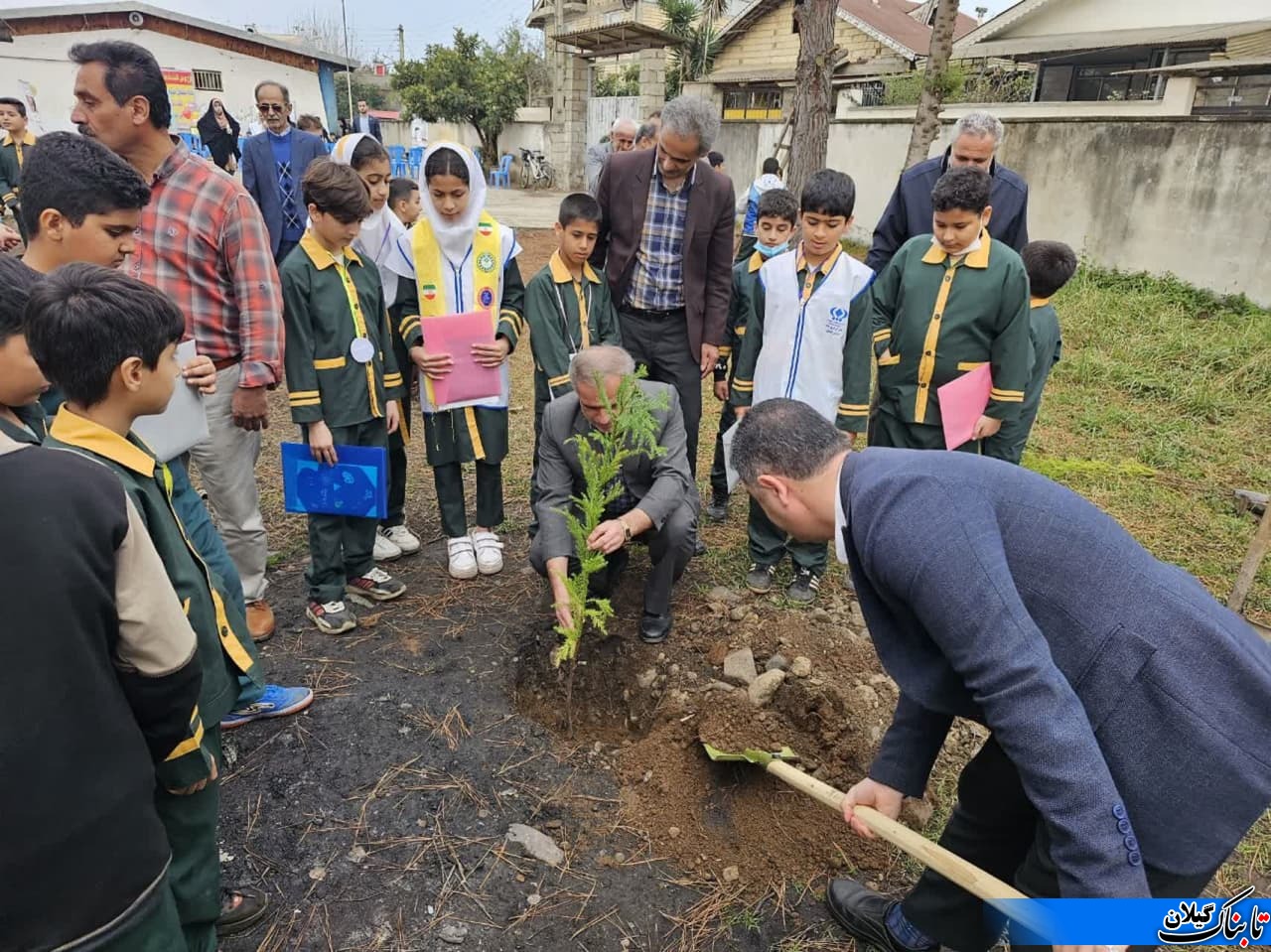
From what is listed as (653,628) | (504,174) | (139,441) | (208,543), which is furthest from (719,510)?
(504,174)

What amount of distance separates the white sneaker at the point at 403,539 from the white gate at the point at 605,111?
21842 millimetres

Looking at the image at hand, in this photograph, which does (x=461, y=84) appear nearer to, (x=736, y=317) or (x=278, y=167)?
(x=278, y=167)

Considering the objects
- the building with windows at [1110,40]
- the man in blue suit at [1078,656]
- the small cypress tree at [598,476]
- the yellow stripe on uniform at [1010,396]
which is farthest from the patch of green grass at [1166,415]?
the building with windows at [1110,40]

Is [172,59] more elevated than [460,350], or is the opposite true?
[172,59]

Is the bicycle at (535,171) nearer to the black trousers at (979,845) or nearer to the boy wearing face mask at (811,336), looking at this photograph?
the boy wearing face mask at (811,336)

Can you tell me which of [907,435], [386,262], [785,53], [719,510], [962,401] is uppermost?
[785,53]

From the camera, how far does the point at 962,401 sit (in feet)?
11.3

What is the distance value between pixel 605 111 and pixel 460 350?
2349 centimetres

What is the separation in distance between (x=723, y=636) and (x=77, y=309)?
104 inches

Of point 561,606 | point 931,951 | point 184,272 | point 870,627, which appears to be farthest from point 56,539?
point 931,951

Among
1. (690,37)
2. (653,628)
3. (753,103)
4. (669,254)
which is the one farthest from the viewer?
(690,37)

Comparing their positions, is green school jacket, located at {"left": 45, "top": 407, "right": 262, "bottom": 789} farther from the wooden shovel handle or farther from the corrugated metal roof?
the corrugated metal roof

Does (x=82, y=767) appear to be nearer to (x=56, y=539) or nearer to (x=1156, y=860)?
(x=56, y=539)

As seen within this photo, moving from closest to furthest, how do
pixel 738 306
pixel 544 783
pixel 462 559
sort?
pixel 544 783
pixel 462 559
pixel 738 306
